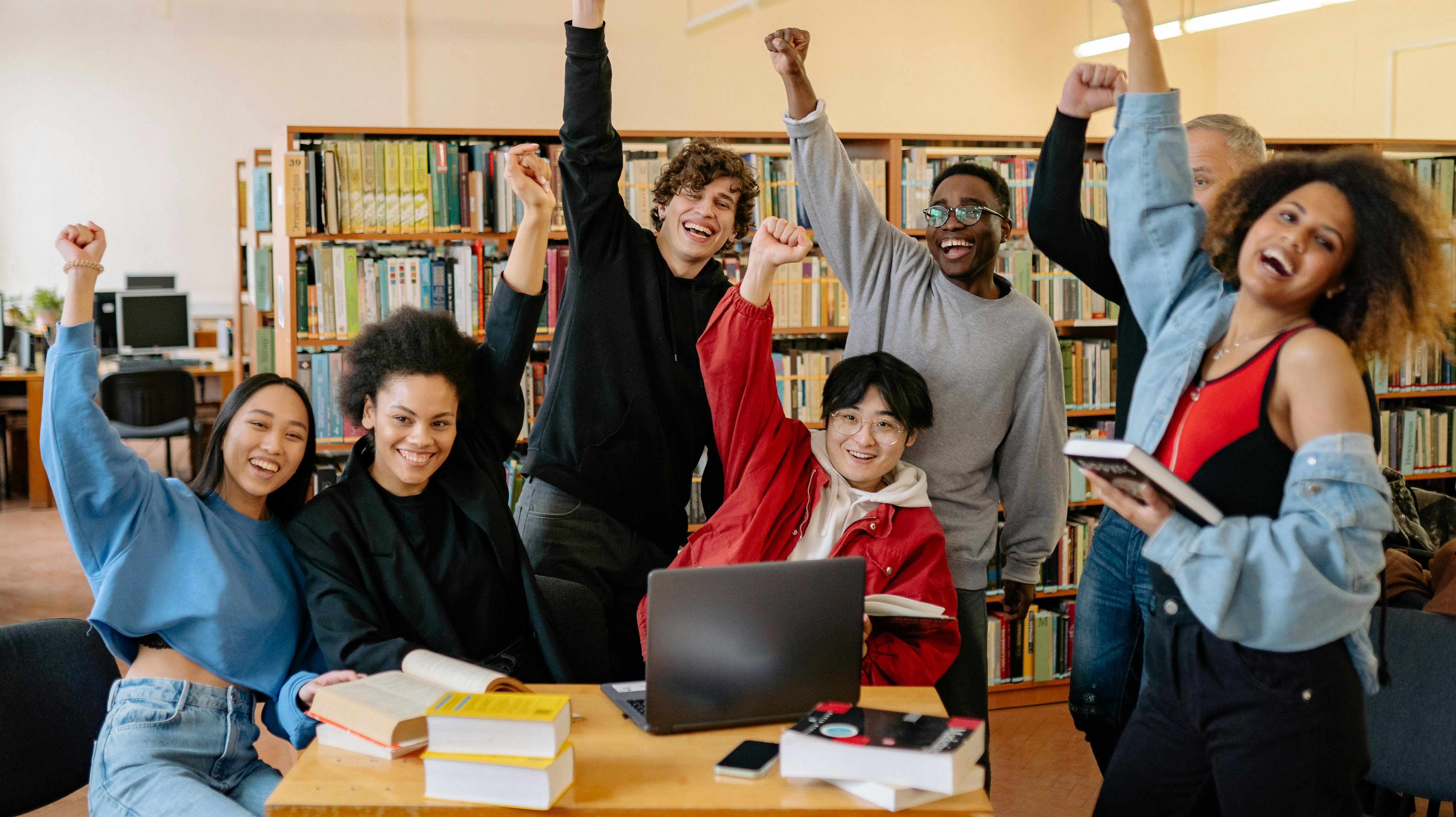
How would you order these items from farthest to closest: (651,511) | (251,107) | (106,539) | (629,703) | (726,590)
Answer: (251,107) → (651,511) → (106,539) → (629,703) → (726,590)

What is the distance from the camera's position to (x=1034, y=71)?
8133 mm

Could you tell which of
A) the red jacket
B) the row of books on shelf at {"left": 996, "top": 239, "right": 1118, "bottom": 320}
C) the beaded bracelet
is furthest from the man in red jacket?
the row of books on shelf at {"left": 996, "top": 239, "right": 1118, "bottom": 320}

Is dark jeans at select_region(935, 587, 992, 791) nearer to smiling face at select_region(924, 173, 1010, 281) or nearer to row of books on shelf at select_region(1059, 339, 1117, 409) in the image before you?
smiling face at select_region(924, 173, 1010, 281)

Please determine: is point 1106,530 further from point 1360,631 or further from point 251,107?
point 251,107

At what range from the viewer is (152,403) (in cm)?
675

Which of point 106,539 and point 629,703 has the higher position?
point 106,539

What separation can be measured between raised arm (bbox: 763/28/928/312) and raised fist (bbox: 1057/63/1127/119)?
45 centimetres

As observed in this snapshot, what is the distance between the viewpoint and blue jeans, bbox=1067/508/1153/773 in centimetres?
200

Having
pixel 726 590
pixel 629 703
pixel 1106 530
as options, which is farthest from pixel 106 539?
pixel 1106 530

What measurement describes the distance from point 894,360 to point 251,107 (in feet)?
24.8

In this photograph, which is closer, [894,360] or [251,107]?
[894,360]

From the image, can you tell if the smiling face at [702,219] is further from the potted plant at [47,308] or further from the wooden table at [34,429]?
the potted plant at [47,308]

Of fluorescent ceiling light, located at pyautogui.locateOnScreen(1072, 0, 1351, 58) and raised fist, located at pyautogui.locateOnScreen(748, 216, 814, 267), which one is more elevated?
fluorescent ceiling light, located at pyautogui.locateOnScreen(1072, 0, 1351, 58)

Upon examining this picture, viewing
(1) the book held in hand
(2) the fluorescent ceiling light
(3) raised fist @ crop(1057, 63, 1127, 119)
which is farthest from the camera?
(2) the fluorescent ceiling light
